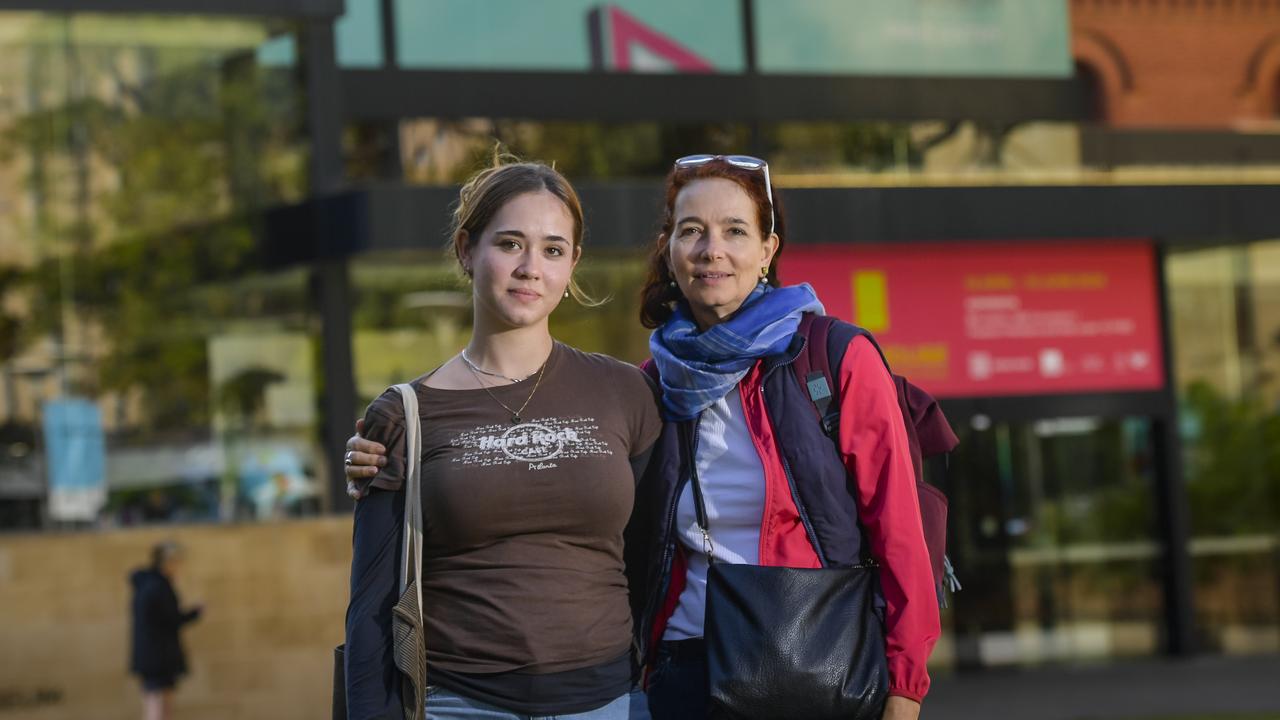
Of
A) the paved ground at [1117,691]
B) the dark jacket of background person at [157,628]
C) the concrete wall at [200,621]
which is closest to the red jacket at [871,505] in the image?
the dark jacket of background person at [157,628]

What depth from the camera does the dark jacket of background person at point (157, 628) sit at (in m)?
11.7

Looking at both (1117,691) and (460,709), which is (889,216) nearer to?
(1117,691)

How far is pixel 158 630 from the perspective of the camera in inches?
461

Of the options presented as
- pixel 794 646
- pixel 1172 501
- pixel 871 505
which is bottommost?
pixel 1172 501

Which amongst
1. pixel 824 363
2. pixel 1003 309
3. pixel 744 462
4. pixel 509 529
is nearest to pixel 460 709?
pixel 509 529

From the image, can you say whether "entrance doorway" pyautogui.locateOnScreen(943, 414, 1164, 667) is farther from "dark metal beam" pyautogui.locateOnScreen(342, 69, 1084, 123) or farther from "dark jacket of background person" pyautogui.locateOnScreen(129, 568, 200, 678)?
"dark jacket of background person" pyautogui.locateOnScreen(129, 568, 200, 678)

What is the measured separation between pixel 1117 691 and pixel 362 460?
10.9m

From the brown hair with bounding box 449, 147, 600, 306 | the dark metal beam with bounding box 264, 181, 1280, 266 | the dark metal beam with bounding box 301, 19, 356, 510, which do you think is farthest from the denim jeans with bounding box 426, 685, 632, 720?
the dark metal beam with bounding box 301, 19, 356, 510

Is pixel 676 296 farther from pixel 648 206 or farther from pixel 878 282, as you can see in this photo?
pixel 878 282

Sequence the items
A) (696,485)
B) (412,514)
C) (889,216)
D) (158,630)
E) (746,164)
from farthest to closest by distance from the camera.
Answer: (889,216) < (158,630) < (746,164) < (696,485) < (412,514)

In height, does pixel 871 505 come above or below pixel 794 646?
above

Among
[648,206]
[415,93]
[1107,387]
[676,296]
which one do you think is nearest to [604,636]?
[676,296]

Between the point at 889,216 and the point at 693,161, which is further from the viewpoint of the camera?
the point at 889,216

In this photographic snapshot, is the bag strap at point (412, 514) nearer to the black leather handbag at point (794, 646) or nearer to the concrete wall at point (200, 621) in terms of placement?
the black leather handbag at point (794, 646)
